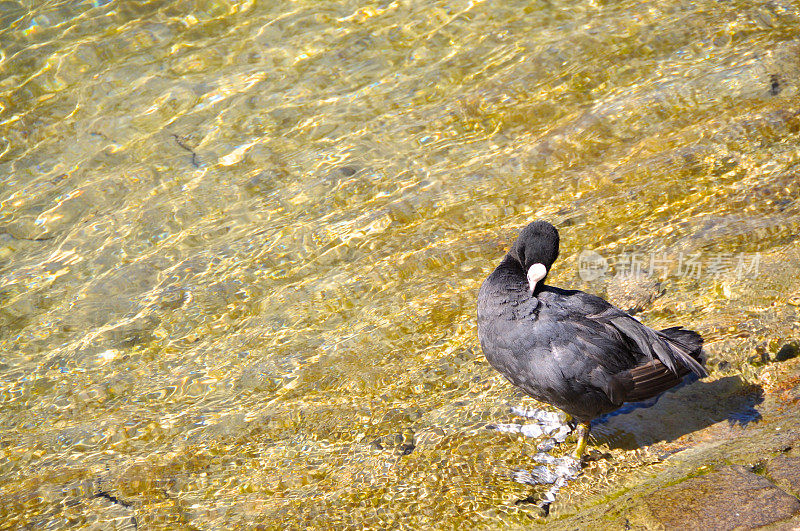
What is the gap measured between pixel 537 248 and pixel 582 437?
0.99 meters

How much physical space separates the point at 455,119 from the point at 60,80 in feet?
12.9

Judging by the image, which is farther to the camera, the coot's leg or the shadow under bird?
the coot's leg

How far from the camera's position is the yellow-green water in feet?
12.0

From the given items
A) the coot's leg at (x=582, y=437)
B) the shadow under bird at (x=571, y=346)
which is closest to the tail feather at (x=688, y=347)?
the shadow under bird at (x=571, y=346)

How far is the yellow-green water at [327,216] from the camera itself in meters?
3.66

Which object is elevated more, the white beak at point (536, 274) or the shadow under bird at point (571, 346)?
the white beak at point (536, 274)

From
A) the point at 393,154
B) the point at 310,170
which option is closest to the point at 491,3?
the point at 393,154

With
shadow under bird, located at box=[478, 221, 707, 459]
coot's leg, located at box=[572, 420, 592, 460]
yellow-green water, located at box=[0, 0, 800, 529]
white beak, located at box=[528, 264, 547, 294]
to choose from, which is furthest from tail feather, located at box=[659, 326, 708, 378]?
white beak, located at box=[528, 264, 547, 294]

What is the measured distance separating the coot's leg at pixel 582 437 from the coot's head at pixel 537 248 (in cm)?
77

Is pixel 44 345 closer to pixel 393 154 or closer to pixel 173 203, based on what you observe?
pixel 173 203

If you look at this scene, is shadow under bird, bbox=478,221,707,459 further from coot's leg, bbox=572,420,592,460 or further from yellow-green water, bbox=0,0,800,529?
yellow-green water, bbox=0,0,800,529

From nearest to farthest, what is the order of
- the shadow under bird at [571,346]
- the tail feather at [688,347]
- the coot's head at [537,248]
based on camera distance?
the shadow under bird at [571,346] → the tail feather at [688,347] → the coot's head at [537,248]

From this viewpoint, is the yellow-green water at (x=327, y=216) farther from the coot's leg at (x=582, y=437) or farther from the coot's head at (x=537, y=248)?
the coot's head at (x=537, y=248)

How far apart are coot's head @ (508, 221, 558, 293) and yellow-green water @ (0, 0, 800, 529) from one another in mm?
759
